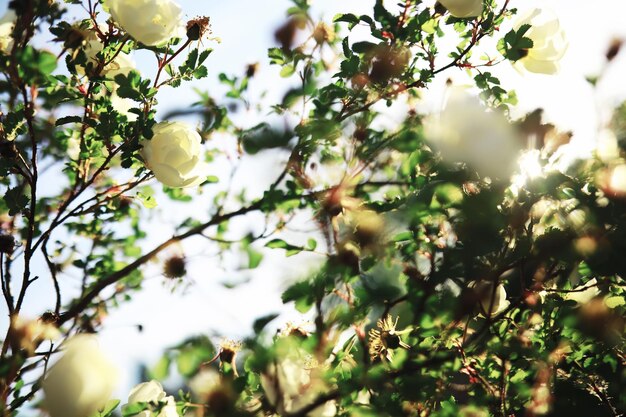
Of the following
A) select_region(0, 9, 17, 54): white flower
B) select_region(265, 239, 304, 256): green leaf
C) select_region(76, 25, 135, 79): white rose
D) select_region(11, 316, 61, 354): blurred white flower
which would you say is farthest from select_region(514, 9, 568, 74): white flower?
select_region(11, 316, 61, 354): blurred white flower

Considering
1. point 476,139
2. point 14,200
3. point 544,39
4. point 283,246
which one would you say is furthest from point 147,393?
point 544,39

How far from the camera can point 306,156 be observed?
1221mm

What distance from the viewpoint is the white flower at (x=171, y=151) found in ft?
3.72

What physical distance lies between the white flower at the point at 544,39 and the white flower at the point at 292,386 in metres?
0.91

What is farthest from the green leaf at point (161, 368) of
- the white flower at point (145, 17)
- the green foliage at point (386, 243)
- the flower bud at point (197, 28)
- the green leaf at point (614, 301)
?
the green leaf at point (614, 301)

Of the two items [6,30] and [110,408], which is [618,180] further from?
[6,30]

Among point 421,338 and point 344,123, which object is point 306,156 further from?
point 421,338

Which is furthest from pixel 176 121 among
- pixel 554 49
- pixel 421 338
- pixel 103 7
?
pixel 554 49

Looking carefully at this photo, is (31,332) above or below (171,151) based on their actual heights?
below

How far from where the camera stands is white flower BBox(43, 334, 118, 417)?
2.81 ft

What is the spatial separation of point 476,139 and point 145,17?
0.75 meters

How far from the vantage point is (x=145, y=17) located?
1.07 metres

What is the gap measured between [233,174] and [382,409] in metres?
0.94

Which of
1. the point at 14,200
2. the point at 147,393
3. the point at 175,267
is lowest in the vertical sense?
the point at 147,393
